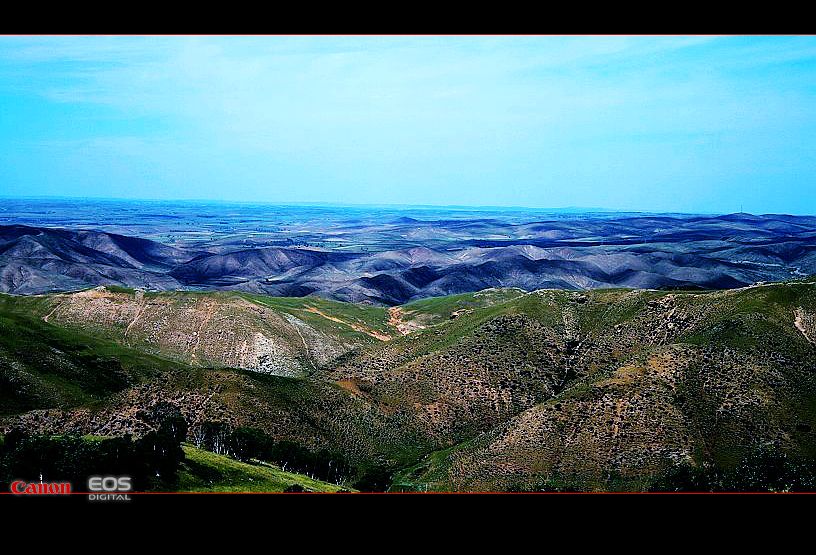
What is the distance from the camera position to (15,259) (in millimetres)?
147375

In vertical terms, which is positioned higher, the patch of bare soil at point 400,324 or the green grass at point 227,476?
the green grass at point 227,476

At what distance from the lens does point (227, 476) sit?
26.5 m

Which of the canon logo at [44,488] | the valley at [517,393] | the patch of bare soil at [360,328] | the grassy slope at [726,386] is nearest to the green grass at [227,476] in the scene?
the valley at [517,393]

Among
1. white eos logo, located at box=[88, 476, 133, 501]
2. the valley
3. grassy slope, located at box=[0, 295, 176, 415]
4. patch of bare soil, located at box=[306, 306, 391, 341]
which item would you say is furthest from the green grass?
patch of bare soil, located at box=[306, 306, 391, 341]

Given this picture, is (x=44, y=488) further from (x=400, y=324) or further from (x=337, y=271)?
(x=337, y=271)

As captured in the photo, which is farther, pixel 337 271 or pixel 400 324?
pixel 337 271

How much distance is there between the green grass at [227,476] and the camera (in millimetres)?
22562

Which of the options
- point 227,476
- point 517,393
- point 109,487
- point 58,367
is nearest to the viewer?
point 109,487

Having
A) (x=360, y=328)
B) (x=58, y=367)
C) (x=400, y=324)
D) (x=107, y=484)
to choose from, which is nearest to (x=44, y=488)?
(x=107, y=484)

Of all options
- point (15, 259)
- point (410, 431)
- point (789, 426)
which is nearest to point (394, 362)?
point (410, 431)

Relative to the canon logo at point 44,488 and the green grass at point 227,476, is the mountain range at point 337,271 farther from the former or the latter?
the canon logo at point 44,488
